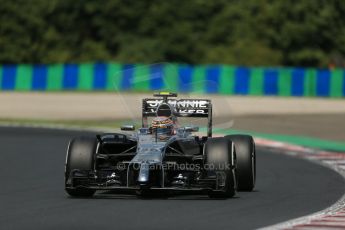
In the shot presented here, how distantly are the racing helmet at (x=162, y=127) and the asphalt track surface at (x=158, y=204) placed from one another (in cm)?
101

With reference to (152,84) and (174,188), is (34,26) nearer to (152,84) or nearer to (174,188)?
(152,84)

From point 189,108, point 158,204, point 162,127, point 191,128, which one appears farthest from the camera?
point 189,108

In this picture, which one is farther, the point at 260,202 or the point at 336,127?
the point at 336,127

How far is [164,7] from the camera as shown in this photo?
304 ft

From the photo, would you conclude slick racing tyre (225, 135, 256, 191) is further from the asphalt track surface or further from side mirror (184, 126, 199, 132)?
side mirror (184, 126, 199, 132)

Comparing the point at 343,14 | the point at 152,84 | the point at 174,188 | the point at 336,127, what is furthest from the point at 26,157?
the point at 343,14

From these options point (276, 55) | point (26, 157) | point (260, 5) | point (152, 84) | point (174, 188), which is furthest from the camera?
point (260, 5)

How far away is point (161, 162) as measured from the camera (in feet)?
47.1

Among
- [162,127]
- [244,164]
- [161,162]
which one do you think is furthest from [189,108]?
[161,162]

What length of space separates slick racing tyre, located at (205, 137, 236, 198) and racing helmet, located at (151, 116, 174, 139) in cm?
77

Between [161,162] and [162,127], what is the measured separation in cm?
121

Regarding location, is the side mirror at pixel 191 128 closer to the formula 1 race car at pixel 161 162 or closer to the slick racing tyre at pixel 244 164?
the formula 1 race car at pixel 161 162

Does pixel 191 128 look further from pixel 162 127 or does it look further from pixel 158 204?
pixel 158 204

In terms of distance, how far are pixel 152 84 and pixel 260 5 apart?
2396cm
